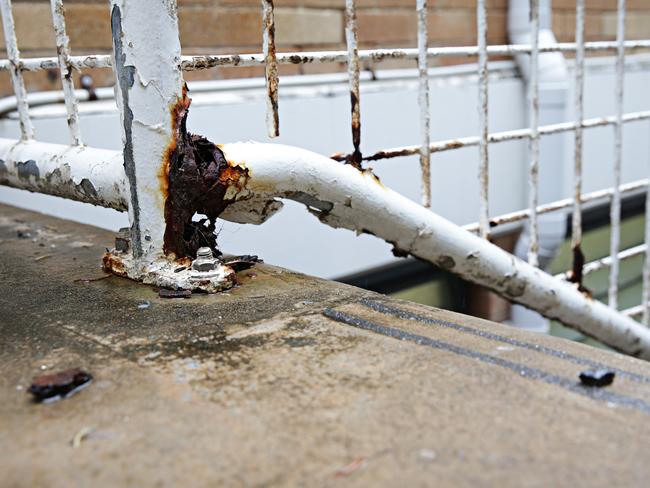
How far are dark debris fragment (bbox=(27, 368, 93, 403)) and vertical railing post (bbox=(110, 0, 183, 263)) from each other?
0.43 m

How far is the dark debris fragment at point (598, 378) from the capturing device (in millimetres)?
854

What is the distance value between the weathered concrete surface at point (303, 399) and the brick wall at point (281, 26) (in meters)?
1.11

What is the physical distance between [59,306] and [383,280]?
1951mm

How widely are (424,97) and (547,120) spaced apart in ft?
5.56

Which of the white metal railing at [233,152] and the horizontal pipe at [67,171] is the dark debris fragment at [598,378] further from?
the horizontal pipe at [67,171]

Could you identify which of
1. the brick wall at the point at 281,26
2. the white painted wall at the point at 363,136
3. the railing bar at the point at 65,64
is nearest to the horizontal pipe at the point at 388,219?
the railing bar at the point at 65,64

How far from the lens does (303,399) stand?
32.3 inches

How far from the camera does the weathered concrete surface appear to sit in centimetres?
68

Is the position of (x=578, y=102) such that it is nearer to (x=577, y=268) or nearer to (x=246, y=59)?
(x=577, y=268)

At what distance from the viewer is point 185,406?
2.66 feet

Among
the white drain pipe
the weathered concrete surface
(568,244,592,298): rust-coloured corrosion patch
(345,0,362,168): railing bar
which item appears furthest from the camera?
the white drain pipe

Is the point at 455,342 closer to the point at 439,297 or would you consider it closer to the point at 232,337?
the point at 232,337

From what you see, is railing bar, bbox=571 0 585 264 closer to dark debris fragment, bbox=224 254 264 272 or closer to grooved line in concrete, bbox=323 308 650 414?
dark debris fragment, bbox=224 254 264 272

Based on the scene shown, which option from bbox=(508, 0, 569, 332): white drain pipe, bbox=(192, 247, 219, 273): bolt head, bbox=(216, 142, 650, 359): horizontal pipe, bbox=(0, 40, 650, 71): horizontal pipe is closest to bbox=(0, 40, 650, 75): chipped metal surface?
bbox=(0, 40, 650, 71): horizontal pipe
